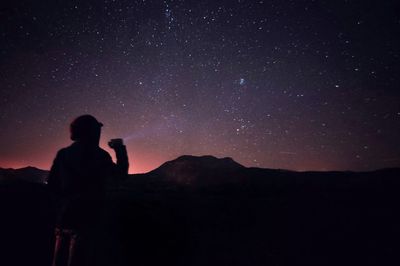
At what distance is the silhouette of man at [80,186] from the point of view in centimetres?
250

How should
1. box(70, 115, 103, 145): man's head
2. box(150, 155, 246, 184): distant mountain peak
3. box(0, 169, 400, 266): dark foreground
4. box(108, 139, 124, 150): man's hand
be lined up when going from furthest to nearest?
1. box(150, 155, 246, 184): distant mountain peak
2. box(0, 169, 400, 266): dark foreground
3. box(108, 139, 124, 150): man's hand
4. box(70, 115, 103, 145): man's head

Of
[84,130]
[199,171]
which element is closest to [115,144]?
[84,130]

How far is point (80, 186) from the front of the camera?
2.56 m

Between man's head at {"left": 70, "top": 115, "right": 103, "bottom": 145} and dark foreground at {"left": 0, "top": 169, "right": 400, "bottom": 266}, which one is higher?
man's head at {"left": 70, "top": 115, "right": 103, "bottom": 145}

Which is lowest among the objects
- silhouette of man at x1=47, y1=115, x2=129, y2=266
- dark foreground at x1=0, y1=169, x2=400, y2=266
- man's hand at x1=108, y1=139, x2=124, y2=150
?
dark foreground at x1=0, y1=169, x2=400, y2=266

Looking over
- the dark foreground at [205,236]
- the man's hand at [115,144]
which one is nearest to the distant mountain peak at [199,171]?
the dark foreground at [205,236]

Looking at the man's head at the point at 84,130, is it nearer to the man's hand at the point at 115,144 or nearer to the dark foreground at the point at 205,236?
the man's hand at the point at 115,144

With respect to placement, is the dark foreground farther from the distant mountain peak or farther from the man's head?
the distant mountain peak

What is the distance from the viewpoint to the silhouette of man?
2502 millimetres

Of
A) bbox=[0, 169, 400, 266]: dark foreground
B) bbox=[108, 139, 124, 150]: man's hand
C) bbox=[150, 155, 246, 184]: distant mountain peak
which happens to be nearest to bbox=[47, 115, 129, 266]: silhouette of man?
bbox=[108, 139, 124, 150]: man's hand

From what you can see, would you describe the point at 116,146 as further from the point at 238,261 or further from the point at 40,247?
the point at 238,261

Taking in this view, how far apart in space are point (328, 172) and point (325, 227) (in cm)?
5761

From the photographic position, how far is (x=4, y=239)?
6.36m

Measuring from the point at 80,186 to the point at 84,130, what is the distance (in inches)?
21.5
